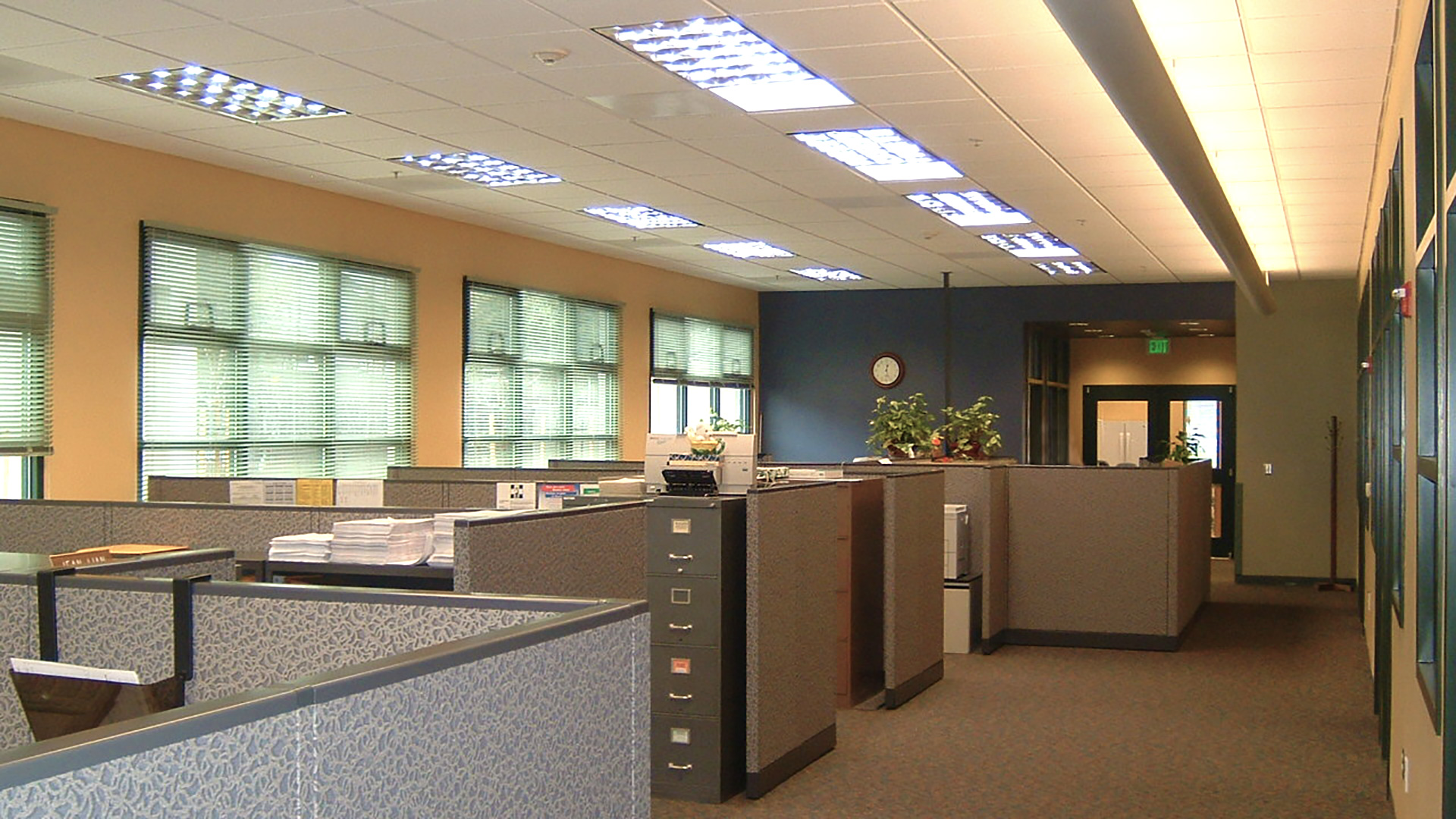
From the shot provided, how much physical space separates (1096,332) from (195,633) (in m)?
13.2

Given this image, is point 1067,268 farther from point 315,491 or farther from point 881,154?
point 315,491

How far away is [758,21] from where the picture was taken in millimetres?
4504

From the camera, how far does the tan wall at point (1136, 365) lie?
14.2 meters

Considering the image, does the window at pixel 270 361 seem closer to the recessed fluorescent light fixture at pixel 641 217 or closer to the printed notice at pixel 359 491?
the recessed fluorescent light fixture at pixel 641 217

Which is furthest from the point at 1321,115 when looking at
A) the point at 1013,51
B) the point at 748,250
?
the point at 748,250

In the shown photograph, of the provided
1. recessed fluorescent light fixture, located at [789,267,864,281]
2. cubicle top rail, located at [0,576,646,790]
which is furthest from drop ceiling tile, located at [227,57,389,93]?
recessed fluorescent light fixture, located at [789,267,864,281]

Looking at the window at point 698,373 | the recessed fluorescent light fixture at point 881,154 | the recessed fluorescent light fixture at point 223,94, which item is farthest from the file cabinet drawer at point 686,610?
the window at point 698,373

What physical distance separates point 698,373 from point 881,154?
5911 mm

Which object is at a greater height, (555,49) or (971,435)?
(555,49)

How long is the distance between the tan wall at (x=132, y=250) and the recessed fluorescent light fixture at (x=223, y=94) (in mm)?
980

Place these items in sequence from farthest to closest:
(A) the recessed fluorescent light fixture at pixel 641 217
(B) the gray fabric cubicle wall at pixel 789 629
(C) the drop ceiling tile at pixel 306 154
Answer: (A) the recessed fluorescent light fixture at pixel 641 217
(C) the drop ceiling tile at pixel 306 154
(B) the gray fabric cubicle wall at pixel 789 629

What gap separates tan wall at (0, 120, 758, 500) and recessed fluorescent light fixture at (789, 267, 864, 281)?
3.19 meters

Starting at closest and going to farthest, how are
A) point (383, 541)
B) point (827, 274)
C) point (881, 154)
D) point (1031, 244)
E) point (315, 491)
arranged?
point (383, 541) < point (315, 491) < point (881, 154) < point (1031, 244) < point (827, 274)

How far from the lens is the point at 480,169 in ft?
24.1
